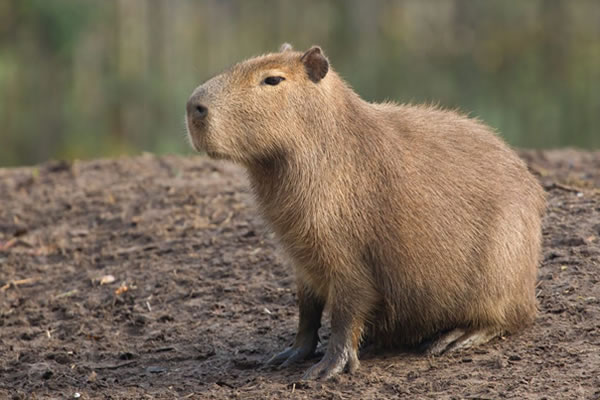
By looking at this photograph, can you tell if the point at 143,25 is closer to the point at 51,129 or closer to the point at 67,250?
the point at 51,129

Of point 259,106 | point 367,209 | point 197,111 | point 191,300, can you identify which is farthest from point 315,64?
point 191,300

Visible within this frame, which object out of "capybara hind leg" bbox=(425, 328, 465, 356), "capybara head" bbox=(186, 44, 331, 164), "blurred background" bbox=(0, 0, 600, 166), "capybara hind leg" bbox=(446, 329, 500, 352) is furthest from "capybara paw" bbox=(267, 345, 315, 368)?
"blurred background" bbox=(0, 0, 600, 166)

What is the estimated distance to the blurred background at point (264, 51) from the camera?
1691 cm

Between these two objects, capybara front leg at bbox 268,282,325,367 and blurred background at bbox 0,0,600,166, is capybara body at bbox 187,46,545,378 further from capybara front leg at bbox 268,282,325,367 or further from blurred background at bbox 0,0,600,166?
blurred background at bbox 0,0,600,166

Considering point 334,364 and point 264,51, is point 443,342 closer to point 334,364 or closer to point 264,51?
point 334,364

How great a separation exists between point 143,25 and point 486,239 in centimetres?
1356

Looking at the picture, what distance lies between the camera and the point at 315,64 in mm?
4797

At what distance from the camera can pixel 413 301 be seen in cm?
479

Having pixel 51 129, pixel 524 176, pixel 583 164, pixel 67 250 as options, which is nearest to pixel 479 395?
pixel 524 176

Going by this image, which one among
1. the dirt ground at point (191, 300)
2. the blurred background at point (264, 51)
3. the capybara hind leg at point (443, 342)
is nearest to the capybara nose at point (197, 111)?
the dirt ground at point (191, 300)

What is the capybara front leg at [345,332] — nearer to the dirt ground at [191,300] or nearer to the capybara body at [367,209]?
the capybara body at [367,209]

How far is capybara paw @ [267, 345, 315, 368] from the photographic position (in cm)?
507

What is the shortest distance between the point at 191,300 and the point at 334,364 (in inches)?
59.1

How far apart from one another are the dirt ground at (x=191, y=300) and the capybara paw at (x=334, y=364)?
0.08 m
